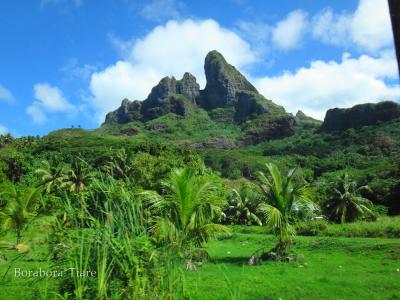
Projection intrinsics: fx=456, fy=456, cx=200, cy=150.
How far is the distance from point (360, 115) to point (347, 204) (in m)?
73.4

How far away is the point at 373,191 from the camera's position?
154ft

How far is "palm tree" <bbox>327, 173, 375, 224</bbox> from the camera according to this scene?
37750 millimetres

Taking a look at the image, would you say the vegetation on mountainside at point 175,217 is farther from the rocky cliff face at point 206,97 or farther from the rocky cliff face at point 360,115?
the rocky cliff face at point 206,97

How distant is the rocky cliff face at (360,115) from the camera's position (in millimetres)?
99375

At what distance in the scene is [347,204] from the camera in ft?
125

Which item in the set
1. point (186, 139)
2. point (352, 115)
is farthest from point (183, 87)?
point (352, 115)

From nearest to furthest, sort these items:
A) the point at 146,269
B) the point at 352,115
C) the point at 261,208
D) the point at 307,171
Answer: the point at 146,269, the point at 261,208, the point at 307,171, the point at 352,115

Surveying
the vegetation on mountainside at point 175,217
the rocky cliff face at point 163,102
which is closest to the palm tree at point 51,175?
the vegetation on mountainside at point 175,217

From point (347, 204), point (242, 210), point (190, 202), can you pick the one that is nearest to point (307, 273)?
point (190, 202)

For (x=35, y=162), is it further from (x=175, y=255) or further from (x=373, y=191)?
(x=175, y=255)

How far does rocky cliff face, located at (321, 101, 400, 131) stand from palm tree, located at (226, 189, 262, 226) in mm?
68219

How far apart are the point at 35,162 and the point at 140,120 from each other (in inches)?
3981

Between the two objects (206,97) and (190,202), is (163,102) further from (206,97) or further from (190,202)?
(190,202)

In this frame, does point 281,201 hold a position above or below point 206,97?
below
